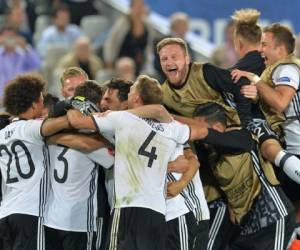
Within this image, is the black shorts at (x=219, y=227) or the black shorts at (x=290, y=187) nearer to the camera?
the black shorts at (x=219, y=227)

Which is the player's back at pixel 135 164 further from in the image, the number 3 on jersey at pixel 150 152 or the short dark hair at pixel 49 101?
the short dark hair at pixel 49 101

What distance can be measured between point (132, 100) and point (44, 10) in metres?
8.22

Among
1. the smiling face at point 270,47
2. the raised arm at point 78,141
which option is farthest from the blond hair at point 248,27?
the raised arm at point 78,141

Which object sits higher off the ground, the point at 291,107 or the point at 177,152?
the point at 291,107

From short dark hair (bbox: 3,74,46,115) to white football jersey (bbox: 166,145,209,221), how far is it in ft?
3.88

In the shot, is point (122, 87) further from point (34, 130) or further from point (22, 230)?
point (22, 230)

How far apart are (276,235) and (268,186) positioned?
386mm

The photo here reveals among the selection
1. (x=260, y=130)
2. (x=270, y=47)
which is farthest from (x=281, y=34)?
(x=260, y=130)

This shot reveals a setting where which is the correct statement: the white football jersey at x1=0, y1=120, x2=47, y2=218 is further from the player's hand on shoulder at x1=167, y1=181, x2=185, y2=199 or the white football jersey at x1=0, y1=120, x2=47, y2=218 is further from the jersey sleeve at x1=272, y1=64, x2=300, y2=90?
the jersey sleeve at x1=272, y1=64, x2=300, y2=90

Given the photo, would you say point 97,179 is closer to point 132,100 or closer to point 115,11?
point 132,100

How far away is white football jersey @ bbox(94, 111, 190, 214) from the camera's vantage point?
28.3ft

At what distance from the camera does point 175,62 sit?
9.20 meters

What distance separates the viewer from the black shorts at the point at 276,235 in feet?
30.5

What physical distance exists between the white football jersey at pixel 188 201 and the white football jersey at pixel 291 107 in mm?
872
